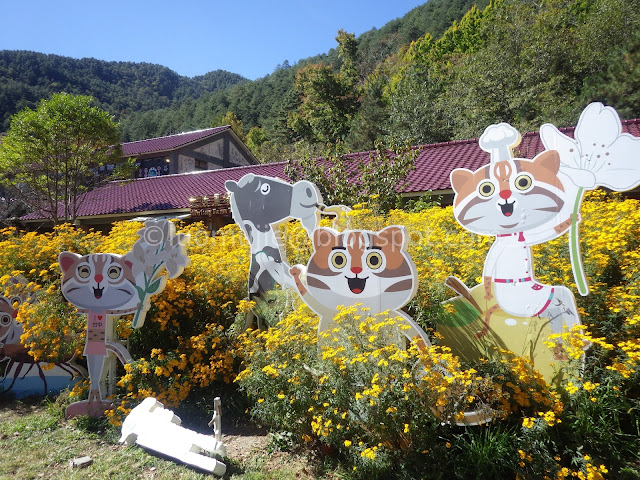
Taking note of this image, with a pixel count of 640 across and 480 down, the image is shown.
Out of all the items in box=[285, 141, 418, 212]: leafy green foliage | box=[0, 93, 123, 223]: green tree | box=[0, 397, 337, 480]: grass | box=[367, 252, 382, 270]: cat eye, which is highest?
box=[0, 93, 123, 223]: green tree

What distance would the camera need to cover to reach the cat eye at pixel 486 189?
3.93 m

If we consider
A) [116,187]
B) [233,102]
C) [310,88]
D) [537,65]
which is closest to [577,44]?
[537,65]

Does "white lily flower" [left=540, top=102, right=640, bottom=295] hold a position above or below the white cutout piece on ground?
above

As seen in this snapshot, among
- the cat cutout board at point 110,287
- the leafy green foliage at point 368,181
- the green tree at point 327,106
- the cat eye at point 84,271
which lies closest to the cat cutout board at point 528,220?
the cat cutout board at point 110,287

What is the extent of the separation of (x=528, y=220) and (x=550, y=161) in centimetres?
58

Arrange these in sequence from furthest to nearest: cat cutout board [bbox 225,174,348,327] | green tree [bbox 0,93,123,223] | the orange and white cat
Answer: green tree [bbox 0,93,123,223], cat cutout board [bbox 225,174,348,327], the orange and white cat

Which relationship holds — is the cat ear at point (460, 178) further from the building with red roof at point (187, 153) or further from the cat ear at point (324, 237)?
the building with red roof at point (187, 153)

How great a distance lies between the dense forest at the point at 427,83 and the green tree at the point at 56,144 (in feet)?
25.5

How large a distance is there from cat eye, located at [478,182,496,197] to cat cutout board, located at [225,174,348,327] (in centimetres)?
190

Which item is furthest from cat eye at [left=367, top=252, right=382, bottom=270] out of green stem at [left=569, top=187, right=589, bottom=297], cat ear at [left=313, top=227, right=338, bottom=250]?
green stem at [left=569, top=187, right=589, bottom=297]

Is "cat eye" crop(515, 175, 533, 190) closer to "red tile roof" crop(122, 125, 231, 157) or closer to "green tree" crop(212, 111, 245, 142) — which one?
"red tile roof" crop(122, 125, 231, 157)

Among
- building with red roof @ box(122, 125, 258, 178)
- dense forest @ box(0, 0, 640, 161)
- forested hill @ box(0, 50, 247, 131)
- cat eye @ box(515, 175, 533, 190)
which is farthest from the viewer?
forested hill @ box(0, 50, 247, 131)

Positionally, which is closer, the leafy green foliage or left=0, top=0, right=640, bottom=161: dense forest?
the leafy green foliage

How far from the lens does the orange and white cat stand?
144 inches
